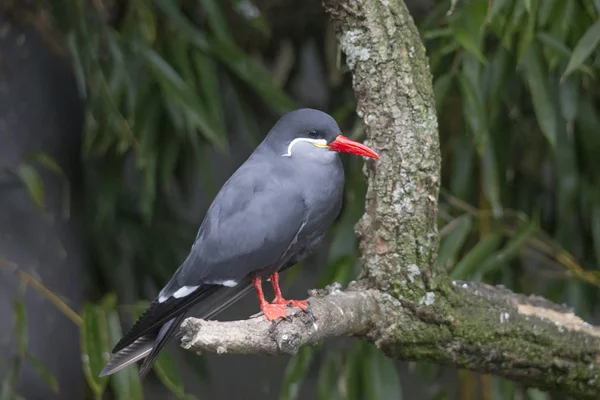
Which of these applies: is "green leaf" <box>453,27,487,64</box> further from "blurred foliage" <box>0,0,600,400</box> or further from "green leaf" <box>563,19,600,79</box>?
"green leaf" <box>563,19,600,79</box>

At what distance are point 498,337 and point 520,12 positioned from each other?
566mm

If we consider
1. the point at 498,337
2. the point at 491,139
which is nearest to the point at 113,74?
the point at 491,139

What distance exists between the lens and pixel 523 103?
205 centimetres

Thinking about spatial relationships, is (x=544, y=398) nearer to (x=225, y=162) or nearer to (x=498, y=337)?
(x=498, y=337)

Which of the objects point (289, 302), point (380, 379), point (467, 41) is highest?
point (467, 41)

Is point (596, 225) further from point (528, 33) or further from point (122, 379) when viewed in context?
point (122, 379)

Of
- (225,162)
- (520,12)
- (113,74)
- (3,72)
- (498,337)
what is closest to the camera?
(498,337)

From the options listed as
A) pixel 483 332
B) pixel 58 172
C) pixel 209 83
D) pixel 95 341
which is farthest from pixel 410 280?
pixel 58 172

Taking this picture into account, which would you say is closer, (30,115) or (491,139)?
(491,139)

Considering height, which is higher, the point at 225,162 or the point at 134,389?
the point at 225,162

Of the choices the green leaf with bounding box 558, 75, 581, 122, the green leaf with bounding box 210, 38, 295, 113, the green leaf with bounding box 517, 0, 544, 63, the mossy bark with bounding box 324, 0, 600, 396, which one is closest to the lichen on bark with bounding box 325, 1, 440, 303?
the mossy bark with bounding box 324, 0, 600, 396

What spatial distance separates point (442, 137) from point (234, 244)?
944 mm

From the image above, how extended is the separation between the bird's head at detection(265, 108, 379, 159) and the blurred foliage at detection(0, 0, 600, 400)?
35 cm

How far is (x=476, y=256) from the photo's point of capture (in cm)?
182
